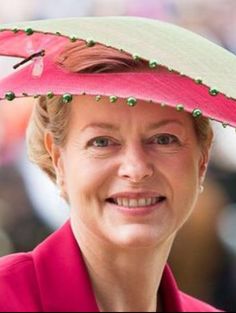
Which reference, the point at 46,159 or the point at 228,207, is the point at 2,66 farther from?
the point at 46,159

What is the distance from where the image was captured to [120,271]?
4.13ft

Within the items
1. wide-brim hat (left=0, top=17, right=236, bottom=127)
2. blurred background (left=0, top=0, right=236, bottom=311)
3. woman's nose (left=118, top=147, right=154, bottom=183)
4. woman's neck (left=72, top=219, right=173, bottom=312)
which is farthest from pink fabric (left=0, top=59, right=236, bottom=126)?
blurred background (left=0, top=0, right=236, bottom=311)

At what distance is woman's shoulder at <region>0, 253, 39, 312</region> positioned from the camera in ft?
3.80

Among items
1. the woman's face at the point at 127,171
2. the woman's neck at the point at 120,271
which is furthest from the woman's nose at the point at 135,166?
the woman's neck at the point at 120,271

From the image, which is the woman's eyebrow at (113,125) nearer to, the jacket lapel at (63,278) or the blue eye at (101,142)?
the blue eye at (101,142)

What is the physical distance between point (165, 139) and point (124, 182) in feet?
0.27

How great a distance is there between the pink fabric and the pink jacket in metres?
0.22

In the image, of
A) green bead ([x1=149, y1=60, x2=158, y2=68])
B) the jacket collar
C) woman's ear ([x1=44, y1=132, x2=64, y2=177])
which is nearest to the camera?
green bead ([x1=149, y1=60, x2=158, y2=68])

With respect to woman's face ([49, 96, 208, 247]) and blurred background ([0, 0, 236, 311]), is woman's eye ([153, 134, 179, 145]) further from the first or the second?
blurred background ([0, 0, 236, 311])

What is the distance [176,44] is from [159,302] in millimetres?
430

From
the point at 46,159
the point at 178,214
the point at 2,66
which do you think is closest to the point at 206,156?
the point at 178,214

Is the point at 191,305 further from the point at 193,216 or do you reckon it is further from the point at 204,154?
the point at 193,216

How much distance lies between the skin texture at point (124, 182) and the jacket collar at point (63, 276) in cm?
3

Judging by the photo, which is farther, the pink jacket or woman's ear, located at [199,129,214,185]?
woman's ear, located at [199,129,214,185]
